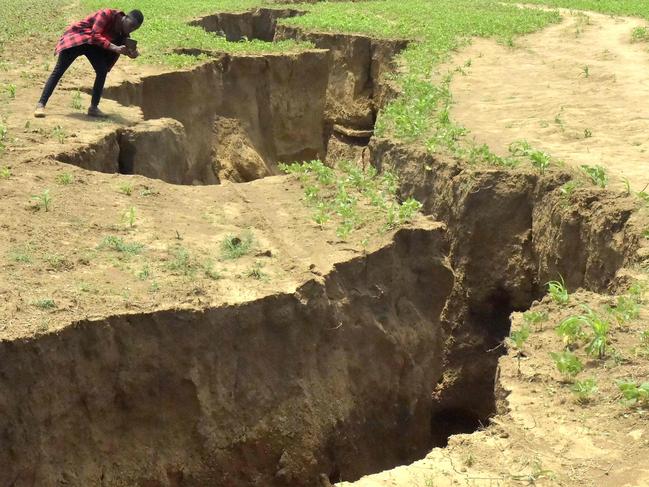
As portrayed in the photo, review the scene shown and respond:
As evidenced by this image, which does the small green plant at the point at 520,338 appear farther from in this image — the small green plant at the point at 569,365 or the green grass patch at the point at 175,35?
the green grass patch at the point at 175,35

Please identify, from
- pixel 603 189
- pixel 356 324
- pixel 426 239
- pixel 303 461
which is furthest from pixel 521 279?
pixel 303 461

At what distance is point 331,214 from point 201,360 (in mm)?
2220

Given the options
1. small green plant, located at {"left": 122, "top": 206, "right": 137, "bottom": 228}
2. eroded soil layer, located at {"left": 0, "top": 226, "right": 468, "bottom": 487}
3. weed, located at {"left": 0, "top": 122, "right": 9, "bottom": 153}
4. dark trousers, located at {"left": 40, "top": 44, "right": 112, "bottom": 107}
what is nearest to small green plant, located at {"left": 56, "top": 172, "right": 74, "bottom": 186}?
small green plant, located at {"left": 122, "top": 206, "right": 137, "bottom": 228}

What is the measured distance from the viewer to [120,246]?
6.71 metres

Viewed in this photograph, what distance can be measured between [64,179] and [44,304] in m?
2.45

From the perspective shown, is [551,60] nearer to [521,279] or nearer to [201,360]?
[521,279]

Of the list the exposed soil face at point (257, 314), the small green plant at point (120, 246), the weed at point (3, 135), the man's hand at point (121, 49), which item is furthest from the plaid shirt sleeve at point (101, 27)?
the small green plant at point (120, 246)

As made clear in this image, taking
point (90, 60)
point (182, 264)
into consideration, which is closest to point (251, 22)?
point (90, 60)

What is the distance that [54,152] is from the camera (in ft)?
28.0

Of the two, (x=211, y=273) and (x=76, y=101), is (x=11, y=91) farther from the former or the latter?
(x=211, y=273)

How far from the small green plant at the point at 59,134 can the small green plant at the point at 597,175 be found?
4866 mm

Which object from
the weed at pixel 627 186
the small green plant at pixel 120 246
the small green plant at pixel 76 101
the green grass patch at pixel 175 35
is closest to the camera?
the small green plant at pixel 120 246

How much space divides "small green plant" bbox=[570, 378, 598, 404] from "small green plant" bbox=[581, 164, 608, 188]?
3.30 metres

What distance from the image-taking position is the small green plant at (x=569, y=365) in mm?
5609
